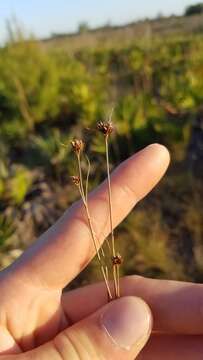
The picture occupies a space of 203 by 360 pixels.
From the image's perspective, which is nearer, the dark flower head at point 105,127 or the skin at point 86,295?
the dark flower head at point 105,127

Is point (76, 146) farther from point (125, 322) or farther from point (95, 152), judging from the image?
point (95, 152)

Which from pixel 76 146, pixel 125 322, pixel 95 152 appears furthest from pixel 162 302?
pixel 95 152

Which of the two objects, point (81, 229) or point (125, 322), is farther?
point (81, 229)

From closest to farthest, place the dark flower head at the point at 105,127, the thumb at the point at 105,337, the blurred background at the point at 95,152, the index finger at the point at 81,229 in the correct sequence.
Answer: the dark flower head at the point at 105,127
the thumb at the point at 105,337
the index finger at the point at 81,229
the blurred background at the point at 95,152

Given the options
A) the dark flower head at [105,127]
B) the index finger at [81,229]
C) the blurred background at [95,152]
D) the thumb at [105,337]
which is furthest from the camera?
the blurred background at [95,152]

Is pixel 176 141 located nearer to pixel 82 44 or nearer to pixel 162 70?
pixel 162 70

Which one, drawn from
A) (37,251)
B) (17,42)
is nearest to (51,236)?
(37,251)

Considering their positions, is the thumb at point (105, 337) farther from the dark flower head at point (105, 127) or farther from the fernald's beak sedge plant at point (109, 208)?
the dark flower head at point (105, 127)

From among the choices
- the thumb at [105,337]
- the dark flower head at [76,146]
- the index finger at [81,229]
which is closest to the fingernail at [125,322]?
the thumb at [105,337]
